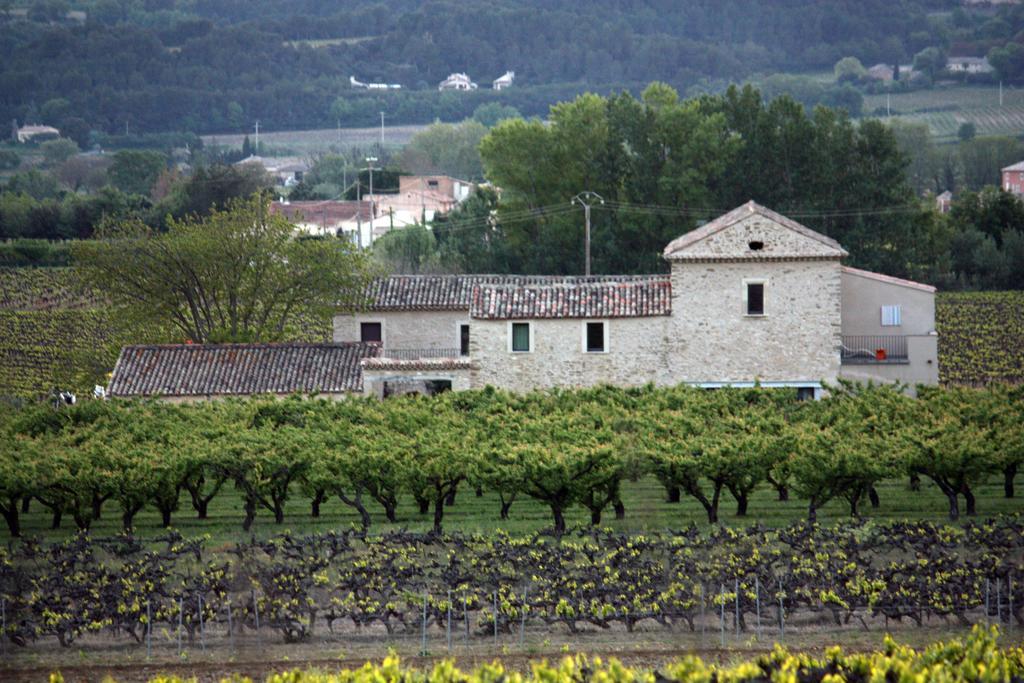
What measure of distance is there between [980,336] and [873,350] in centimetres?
1933

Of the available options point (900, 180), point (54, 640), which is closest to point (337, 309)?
point (54, 640)

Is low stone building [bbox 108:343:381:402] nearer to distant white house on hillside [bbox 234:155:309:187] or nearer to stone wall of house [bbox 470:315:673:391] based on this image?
stone wall of house [bbox 470:315:673:391]

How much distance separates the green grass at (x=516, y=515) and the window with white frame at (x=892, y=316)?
1137 centimetres

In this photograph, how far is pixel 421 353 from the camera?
4544 centimetres

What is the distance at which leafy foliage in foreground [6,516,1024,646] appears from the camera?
2183 cm

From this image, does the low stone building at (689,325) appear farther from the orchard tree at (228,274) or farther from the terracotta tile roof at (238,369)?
the orchard tree at (228,274)

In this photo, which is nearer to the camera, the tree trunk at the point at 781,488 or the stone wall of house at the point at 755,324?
the tree trunk at the point at 781,488

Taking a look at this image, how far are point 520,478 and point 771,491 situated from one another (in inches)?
286

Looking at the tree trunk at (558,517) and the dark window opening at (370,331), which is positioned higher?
the dark window opening at (370,331)

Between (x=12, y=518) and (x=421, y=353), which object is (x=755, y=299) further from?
(x=12, y=518)

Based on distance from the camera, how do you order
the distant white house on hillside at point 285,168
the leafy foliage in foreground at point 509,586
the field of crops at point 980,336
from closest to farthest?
the leafy foliage in foreground at point 509,586, the field of crops at point 980,336, the distant white house on hillside at point 285,168

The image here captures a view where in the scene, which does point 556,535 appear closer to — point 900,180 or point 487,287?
point 487,287

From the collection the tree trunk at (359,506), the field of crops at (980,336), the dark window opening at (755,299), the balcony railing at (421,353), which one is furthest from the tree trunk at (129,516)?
the field of crops at (980,336)

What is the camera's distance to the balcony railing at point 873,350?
43.1m
